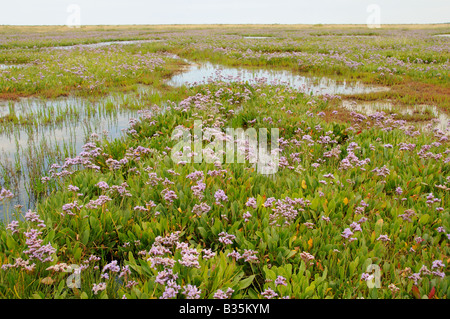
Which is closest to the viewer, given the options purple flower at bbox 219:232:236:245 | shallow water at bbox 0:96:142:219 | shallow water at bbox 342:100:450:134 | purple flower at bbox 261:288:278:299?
purple flower at bbox 261:288:278:299

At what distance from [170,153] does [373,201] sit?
402 cm

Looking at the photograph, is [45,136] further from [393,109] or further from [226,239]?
[393,109]

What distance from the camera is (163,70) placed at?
18.9 meters

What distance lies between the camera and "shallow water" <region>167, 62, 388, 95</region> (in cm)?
1412

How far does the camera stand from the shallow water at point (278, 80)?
14117 millimetres

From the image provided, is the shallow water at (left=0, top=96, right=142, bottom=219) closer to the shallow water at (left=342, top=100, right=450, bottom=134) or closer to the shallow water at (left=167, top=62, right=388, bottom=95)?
the shallow water at (left=167, top=62, right=388, bottom=95)

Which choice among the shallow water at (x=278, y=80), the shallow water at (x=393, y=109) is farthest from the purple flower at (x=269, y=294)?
the shallow water at (x=278, y=80)

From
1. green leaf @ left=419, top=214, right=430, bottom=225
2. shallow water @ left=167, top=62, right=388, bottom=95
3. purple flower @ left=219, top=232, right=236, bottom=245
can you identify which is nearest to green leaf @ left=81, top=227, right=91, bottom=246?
purple flower @ left=219, top=232, right=236, bottom=245

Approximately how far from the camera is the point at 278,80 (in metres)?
14.6

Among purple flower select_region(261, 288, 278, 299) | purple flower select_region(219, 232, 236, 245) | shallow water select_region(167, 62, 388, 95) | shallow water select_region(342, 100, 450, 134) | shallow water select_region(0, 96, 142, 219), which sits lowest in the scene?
purple flower select_region(261, 288, 278, 299)

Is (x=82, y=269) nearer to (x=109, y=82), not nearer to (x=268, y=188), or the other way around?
(x=268, y=188)

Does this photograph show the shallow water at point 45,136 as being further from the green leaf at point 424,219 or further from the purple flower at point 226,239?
the green leaf at point 424,219

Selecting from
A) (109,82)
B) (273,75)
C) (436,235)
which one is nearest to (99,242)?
(436,235)

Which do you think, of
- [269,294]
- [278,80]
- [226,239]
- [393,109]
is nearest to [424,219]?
[269,294]
